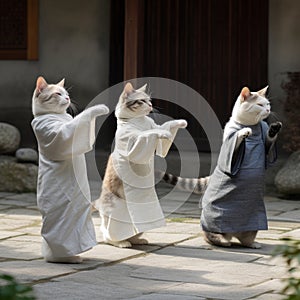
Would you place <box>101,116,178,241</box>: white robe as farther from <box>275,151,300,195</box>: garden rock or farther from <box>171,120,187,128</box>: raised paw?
<box>275,151,300,195</box>: garden rock

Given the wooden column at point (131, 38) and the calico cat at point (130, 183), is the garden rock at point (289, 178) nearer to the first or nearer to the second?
the wooden column at point (131, 38)

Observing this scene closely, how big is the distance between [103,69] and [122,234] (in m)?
5.73

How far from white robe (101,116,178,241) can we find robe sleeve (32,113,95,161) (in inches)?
27.2

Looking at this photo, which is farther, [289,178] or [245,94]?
[289,178]

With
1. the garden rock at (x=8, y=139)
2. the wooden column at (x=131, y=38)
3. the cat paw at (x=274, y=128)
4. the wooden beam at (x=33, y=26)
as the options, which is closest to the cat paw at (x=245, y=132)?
the cat paw at (x=274, y=128)

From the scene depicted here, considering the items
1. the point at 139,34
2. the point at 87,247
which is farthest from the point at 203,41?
the point at 87,247

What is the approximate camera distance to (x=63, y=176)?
6.88 metres

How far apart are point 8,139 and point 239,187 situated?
494cm

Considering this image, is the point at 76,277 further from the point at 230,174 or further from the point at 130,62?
the point at 130,62

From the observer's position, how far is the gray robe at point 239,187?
751cm

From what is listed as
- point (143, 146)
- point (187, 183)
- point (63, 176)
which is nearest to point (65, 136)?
point (63, 176)

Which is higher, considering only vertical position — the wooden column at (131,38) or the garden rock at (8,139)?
the wooden column at (131,38)

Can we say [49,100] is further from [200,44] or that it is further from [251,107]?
[200,44]

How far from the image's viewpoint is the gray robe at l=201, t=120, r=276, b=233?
7.51 meters
